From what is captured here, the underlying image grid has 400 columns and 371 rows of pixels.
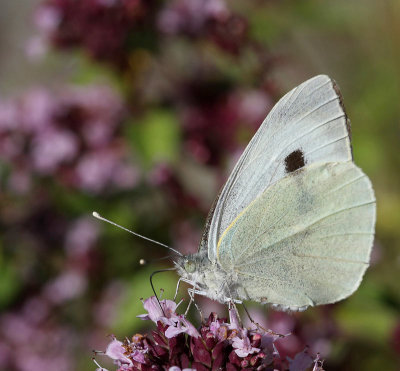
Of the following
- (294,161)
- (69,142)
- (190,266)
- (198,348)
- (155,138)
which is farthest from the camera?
(69,142)

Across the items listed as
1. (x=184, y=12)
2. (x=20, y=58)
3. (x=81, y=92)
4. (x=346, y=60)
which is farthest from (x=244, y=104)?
(x=20, y=58)

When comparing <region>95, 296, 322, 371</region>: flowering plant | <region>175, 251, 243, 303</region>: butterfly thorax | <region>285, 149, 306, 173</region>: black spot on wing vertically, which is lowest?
<region>95, 296, 322, 371</region>: flowering plant

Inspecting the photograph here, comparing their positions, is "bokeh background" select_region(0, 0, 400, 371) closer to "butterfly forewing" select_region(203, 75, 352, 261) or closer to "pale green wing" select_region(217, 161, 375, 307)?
"pale green wing" select_region(217, 161, 375, 307)

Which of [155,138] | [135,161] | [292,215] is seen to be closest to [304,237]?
[292,215]

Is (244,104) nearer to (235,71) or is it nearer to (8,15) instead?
(235,71)

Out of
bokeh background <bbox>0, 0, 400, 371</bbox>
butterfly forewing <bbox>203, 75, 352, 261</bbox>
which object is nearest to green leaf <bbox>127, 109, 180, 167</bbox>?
bokeh background <bbox>0, 0, 400, 371</bbox>

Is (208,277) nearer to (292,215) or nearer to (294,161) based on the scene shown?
(292,215)
